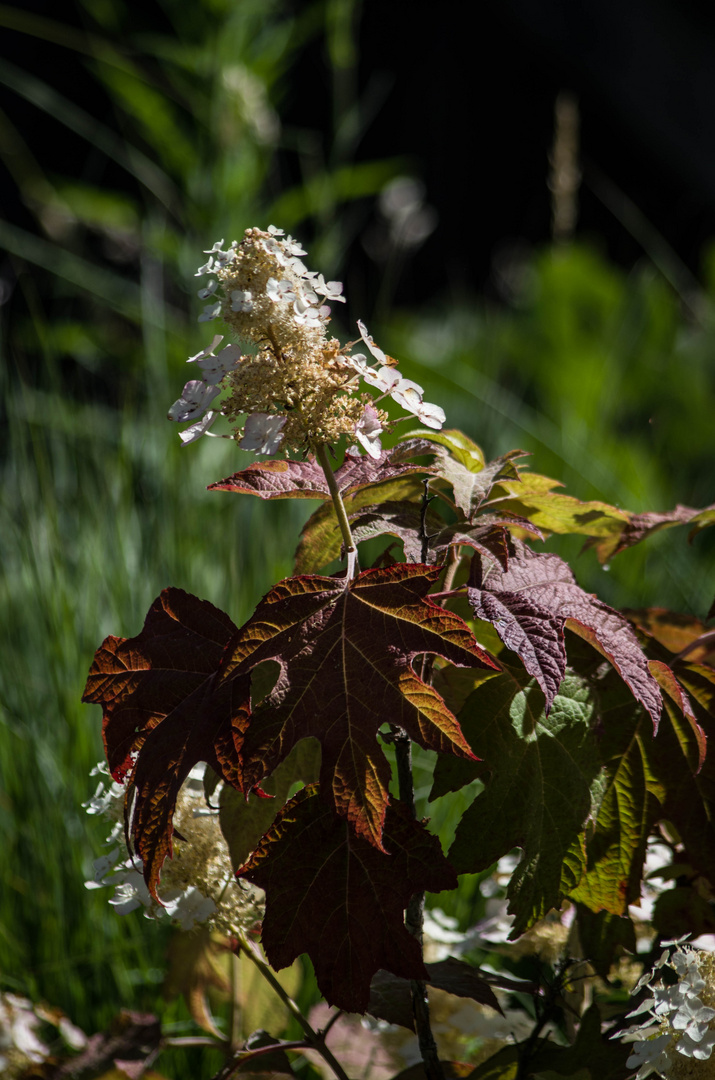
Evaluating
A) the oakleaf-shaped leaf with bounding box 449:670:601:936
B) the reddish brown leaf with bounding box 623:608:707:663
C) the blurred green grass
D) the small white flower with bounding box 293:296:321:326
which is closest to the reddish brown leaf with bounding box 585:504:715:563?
the reddish brown leaf with bounding box 623:608:707:663

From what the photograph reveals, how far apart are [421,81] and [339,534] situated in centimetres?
468

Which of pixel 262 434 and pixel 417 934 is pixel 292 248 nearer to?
pixel 262 434

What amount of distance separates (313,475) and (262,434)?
95mm

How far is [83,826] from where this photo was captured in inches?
42.9

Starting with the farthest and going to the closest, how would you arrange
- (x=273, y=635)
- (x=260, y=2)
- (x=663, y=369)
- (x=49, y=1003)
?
(x=663, y=369)
(x=260, y=2)
(x=49, y=1003)
(x=273, y=635)

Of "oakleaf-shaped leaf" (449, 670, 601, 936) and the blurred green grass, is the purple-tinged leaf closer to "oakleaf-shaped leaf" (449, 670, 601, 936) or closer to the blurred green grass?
"oakleaf-shaped leaf" (449, 670, 601, 936)

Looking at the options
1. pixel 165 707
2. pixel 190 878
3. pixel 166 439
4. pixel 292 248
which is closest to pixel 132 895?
pixel 190 878

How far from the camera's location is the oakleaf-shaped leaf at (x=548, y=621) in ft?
1.46

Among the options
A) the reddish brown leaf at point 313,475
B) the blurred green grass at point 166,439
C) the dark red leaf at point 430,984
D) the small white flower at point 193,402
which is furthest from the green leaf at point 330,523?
the blurred green grass at point 166,439

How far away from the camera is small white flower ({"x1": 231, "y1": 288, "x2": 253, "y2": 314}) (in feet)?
1.49

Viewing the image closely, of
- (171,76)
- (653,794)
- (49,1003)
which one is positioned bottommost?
(49,1003)

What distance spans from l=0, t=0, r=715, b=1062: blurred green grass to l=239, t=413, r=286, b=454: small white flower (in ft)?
2.24

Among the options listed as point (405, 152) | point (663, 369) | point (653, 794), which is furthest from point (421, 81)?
point (653, 794)

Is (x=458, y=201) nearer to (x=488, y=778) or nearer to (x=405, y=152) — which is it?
(x=405, y=152)
